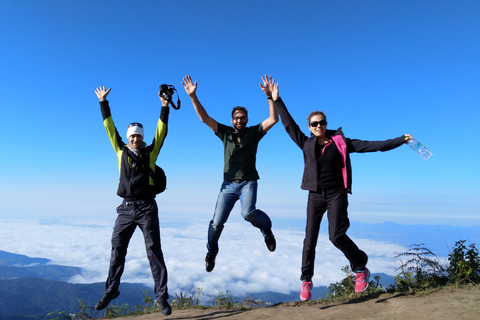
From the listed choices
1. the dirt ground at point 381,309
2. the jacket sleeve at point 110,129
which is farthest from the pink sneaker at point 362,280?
the jacket sleeve at point 110,129

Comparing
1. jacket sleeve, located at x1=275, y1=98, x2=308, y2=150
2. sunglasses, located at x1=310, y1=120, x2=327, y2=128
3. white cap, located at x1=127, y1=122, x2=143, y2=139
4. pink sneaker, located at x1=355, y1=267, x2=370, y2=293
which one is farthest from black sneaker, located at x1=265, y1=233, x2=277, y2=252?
white cap, located at x1=127, y1=122, x2=143, y2=139

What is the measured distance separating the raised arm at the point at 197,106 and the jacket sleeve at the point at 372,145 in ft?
8.72

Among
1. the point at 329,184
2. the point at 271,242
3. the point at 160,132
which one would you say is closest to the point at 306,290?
the point at 271,242

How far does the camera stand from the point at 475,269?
642 cm

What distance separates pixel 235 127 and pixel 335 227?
108 inches

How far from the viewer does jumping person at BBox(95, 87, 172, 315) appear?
223 inches

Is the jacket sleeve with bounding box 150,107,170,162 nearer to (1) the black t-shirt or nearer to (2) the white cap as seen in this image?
(2) the white cap

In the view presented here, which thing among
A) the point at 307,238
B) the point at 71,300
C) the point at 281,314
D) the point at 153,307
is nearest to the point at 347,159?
the point at 307,238

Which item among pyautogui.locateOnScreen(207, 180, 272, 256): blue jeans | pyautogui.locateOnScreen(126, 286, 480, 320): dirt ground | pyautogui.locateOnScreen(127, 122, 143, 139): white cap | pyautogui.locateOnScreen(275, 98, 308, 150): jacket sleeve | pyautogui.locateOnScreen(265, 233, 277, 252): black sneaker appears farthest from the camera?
pyautogui.locateOnScreen(265, 233, 277, 252): black sneaker

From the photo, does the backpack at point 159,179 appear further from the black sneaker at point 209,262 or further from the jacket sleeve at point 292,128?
the jacket sleeve at point 292,128

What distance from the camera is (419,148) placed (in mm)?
5246

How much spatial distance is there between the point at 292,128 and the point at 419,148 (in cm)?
212

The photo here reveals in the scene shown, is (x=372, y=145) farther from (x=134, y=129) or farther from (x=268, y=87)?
(x=134, y=129)

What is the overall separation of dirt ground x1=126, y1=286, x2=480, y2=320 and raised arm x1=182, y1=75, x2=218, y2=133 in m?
3.61
